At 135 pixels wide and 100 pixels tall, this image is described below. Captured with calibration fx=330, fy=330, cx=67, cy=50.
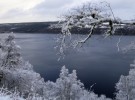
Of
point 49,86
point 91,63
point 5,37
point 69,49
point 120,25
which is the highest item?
point 120,25

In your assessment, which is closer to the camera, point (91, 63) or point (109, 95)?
point (109, 95)

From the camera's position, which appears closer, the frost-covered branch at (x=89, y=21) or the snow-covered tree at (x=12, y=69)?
the frost-covered branch at (x=89, y=21)

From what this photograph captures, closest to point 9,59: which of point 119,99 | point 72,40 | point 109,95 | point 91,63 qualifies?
point 72,40

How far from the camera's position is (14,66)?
26.6m

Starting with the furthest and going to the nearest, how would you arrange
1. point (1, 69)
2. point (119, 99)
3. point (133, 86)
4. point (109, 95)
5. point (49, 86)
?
point (109, 95), point (49, 86), point (119, 99), point (133, 86), point (1, 69)

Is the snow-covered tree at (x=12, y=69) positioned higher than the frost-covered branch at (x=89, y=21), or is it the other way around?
the frost-covered branch at (x=89, y=21)

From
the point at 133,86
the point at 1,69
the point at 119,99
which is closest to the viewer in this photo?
the point at 1,69

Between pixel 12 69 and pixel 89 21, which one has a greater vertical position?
pixel 89 21

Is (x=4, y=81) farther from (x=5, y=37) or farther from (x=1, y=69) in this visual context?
(x=5, y=37)

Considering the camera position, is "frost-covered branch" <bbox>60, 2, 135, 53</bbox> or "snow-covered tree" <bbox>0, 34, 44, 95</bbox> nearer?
"frost-covered branch" <bbox>60, 2, 135, 53</bbox>

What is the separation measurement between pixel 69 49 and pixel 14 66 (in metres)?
21.1

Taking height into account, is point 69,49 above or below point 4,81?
above

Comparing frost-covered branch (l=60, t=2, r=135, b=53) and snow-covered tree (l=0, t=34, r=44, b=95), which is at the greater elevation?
frost-covered branch (l=60, t=2, r=135, b=53)

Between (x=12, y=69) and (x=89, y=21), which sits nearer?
(x=89, y=21)
